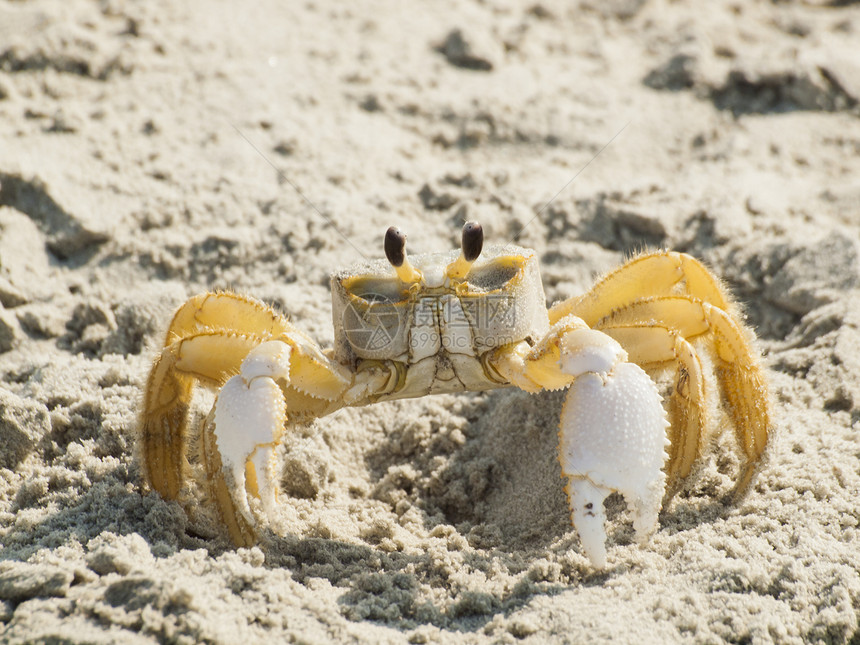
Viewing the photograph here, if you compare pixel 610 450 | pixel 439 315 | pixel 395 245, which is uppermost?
pixel 395 245

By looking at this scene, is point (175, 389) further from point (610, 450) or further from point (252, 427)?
point (610, 450)

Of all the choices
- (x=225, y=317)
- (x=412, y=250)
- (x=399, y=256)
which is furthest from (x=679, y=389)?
(x=412, y=250)

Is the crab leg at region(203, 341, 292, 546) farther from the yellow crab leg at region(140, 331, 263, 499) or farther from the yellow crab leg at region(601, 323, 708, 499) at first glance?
the yellow crab leg at region(601, 323, 708, 499)

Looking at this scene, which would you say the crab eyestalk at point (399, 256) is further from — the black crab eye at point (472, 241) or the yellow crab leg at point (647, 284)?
the yellow crab leg at point (647, 284)

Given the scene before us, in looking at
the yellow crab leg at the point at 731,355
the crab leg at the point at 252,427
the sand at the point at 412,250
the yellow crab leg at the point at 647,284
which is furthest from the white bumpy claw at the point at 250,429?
the yellow crab leg at the point at 647,284

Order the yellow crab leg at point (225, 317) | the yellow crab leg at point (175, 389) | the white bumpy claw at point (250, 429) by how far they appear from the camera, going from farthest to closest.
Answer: the yellow crab leg at point (225, 317), the yellow crab leg at point (175, 389), the white bumpy claw at point (250, 429)

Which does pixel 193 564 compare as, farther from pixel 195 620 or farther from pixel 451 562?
pixel 451 562

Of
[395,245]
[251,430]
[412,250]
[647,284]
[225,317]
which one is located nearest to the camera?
[251,430]
